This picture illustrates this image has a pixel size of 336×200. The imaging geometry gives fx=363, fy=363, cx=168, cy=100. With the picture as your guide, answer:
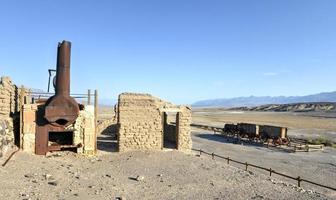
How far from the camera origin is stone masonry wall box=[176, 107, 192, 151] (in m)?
22.8

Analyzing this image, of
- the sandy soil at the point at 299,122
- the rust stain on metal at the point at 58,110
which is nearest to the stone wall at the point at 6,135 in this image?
the rust stain on metal at the point at 58,110

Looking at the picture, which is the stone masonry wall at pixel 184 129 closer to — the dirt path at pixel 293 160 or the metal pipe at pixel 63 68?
the dirt path at pixel 293 160

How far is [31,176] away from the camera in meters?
13.2

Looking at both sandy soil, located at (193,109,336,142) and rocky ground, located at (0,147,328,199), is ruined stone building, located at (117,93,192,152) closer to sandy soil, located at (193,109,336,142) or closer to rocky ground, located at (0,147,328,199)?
rocky ground, located at (0,147,328,199)

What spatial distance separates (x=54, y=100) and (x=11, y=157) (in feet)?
13.1

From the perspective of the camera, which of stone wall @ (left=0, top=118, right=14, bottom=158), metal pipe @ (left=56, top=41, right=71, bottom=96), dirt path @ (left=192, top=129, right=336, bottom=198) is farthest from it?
dirt path @ (left=192, top=129, right=336, bottom=198)

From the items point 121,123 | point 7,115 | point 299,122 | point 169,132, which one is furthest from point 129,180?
point 299,122

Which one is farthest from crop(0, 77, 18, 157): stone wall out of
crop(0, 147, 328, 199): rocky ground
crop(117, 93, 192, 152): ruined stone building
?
crop(117, 93, 192, 152): ruined stone building

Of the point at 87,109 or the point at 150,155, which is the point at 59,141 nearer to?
the point at 87,109

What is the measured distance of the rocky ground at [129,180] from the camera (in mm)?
12195

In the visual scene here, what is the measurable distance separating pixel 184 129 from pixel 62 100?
25.9 ft

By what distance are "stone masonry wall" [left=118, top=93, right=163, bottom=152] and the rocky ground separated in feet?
7.22

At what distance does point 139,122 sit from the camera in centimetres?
2138

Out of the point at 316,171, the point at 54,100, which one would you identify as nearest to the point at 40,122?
the point at 54,100
